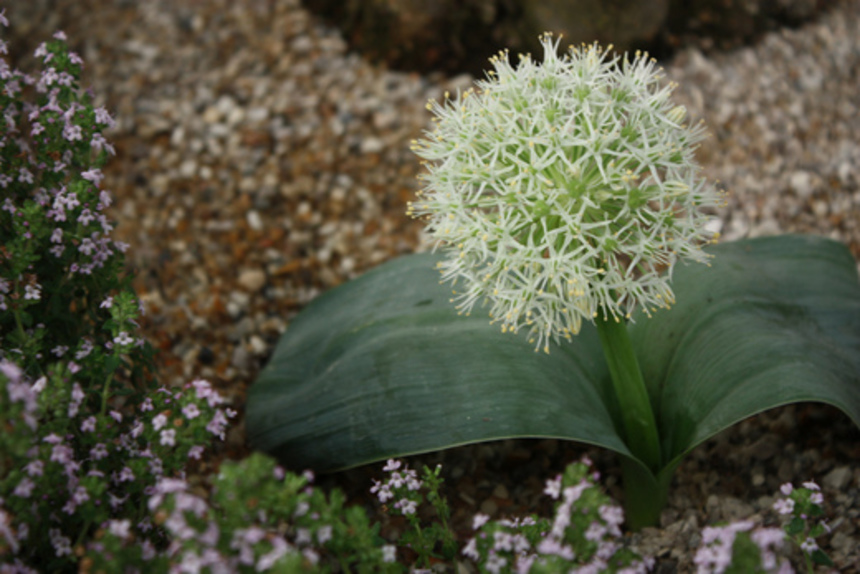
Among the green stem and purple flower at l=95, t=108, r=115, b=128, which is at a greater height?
purple flower at l=95, t=108, r=115, b=128

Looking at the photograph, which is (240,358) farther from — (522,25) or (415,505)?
(522,25)

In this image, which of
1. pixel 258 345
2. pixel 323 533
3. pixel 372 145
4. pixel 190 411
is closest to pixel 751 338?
pixel 323 533

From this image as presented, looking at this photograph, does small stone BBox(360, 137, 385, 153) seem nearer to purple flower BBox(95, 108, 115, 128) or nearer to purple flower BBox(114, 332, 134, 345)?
purple flower BBox(95, 108, 115, 128)

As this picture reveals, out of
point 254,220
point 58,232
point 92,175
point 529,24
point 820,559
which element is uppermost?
point 529,24

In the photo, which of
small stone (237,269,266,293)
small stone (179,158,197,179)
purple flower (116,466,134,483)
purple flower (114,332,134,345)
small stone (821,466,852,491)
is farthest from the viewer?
small stone (179,158,197,179)

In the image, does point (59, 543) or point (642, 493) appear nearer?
point (59, 543)

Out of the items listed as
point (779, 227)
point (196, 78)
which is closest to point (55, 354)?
point (196, 78)

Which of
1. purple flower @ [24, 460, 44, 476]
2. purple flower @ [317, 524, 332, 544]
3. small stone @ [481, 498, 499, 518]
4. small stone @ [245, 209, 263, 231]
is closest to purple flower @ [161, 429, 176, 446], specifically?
purple flower @ [24, 460, 44, 476]
